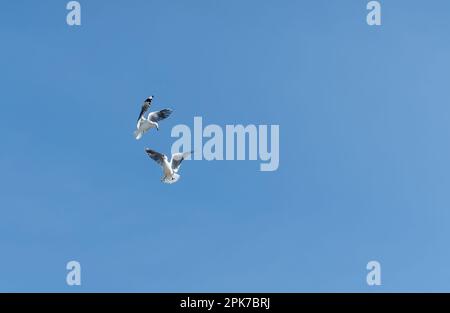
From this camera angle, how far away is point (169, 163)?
120 ft

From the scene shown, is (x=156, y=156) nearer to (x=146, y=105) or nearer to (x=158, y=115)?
(x=158, y=115)

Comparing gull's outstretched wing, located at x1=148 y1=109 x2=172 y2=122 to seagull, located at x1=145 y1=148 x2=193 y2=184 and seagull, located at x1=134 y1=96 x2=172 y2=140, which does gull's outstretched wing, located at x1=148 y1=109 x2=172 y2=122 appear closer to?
seagull, located at x1=134 y1=96 x2=172 y2=140

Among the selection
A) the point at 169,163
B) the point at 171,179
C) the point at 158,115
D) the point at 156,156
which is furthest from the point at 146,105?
the point at 171,179

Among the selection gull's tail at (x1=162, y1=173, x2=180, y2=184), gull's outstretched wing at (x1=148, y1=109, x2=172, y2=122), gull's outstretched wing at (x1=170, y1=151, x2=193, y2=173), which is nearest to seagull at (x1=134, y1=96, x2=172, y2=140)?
gull's outstretched wing at (x1=148, y1=109, x2=172, y2=122)

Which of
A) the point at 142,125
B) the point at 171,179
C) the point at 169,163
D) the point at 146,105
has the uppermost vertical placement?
the point at 146,105

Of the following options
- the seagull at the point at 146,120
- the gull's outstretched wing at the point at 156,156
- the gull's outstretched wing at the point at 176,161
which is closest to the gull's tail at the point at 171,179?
the gull's outstretched wing at the point at 176,161

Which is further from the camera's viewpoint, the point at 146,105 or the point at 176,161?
the point at 146,105

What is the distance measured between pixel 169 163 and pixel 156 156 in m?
0.58
